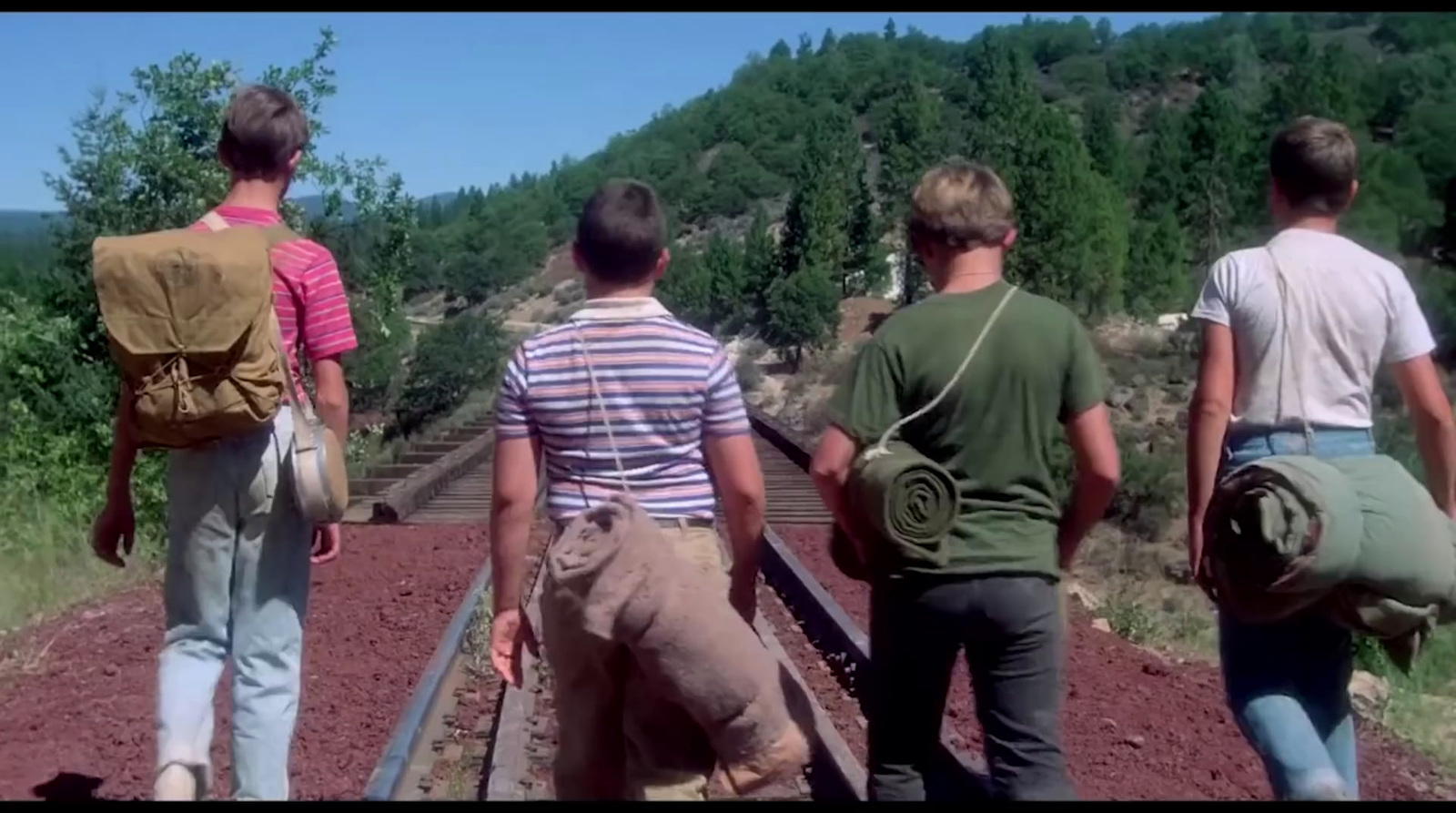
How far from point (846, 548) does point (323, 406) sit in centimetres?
145

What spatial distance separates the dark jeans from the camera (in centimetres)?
387

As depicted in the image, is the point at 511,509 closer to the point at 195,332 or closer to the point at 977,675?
the point at 195,332

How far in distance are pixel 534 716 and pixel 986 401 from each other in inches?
149

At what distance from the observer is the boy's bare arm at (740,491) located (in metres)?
3.97

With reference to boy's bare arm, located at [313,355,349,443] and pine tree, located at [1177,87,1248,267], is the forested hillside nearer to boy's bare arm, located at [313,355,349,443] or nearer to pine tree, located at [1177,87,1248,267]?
pine tree, located at [1177,87,1248,267]

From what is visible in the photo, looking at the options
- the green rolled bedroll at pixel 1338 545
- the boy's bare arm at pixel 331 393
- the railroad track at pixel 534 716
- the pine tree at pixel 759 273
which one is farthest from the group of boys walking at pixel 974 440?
the pine tree at pixel 759 273

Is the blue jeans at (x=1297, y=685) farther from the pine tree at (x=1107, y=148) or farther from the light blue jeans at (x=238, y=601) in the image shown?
the pine tree at (x=1107, y=148)

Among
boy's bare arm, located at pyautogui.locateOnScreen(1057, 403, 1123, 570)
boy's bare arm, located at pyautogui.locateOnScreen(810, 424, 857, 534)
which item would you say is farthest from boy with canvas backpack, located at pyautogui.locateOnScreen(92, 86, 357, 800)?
boy's bare arm, located at pyautogui.locateOnScreen(1057, 403, 1123, 570)

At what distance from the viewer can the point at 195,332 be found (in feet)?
13.2

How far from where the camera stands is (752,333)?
80625 millimetres

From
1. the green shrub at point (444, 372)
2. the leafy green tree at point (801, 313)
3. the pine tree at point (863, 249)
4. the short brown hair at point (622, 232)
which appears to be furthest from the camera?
the pine tree at point (863, 249)

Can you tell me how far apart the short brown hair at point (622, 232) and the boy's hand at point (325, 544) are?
1.13 m

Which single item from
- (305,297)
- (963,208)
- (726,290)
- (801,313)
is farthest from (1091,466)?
(726,290)

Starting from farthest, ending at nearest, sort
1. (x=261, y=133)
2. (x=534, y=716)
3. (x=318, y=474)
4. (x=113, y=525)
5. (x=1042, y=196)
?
(x=1042, y=196) < (x=534, y=716) < (x=113, y=525) < (x=261, y=133) < (x=318, y=474)
